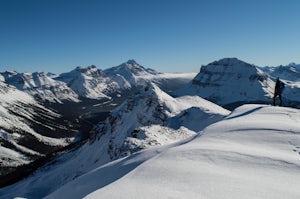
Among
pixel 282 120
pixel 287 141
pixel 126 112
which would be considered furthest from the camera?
pixel 126 112

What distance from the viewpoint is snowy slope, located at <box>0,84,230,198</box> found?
308ft

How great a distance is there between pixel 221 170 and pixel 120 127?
11491 cm

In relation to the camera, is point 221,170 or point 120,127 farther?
point 120,127

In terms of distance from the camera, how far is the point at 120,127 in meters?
127

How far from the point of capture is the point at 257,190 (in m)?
10.9

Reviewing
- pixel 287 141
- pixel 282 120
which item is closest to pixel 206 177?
pixel 287 141

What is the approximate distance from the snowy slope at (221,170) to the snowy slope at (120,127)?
61771 mm

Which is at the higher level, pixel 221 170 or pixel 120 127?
pixel 221 170

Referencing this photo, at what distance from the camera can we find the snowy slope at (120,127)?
3693 inches

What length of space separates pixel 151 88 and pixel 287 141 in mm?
127462

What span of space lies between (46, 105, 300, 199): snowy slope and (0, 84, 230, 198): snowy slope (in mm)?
61771

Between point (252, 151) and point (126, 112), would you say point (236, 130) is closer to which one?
point (252, 151)

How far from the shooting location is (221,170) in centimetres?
1314

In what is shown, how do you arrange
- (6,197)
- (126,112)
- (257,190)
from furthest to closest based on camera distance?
(126,112), (6,197), (257,190)
